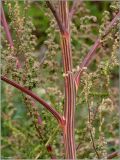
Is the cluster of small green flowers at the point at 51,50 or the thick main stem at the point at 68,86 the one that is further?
the cluster of small green flowers at the point at 51,50

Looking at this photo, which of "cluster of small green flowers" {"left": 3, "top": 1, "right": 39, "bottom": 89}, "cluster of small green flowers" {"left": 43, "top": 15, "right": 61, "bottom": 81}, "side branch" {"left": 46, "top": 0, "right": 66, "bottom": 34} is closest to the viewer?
"side branch" {"left": 46, "top": 0, "right": 66, "bottom": 34}

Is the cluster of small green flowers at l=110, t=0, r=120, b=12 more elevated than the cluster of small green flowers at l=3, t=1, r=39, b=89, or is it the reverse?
the cluster of small green flowers at l=110, t=0, r=120, b=12

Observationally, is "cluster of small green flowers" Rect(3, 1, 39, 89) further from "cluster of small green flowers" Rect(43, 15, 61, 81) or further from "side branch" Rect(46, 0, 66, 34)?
"side branch" Rect(46, 0, 66, 34)

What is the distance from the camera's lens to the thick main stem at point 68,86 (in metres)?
1.39

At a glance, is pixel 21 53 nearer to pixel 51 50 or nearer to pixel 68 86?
pixel 51 50

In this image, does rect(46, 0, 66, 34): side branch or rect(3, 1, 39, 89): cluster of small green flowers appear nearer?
rect(46, 0, 66, 34): side branch

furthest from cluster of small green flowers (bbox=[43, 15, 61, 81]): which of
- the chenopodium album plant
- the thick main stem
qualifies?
the thick main stem

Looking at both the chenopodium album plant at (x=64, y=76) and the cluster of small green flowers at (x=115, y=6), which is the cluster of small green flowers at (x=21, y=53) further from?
the cluster of small green flowers at (x=115, y=6)

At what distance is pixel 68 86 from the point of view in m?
1.42

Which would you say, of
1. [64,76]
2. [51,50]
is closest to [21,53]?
[51,50]

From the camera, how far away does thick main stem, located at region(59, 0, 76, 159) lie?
139 centimetres

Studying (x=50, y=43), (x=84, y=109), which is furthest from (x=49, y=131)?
(x=84, y=109)

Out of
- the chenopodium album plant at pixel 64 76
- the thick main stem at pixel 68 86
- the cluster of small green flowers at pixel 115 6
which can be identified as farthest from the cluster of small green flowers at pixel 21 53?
the cluster of small green flowers at pixel 115 6

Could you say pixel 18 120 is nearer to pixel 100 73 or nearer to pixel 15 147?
pixel 15 147
